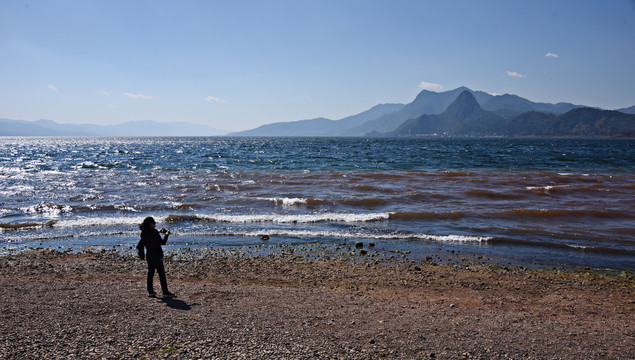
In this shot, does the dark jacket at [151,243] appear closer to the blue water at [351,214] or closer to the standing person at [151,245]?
the standing person at [151,245]

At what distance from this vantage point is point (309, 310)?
8.02 meters

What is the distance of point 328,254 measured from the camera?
13008 millimetres

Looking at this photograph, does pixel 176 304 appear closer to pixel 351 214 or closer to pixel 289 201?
pixel 351 214

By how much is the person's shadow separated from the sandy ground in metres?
0.02

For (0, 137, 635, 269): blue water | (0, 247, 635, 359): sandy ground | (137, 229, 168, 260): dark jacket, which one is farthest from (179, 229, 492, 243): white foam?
(137, 229, 168, 260): dark jacket

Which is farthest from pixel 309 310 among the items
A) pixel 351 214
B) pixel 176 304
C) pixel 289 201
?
pixel 289 201

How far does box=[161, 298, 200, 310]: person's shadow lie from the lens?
816 centimetres

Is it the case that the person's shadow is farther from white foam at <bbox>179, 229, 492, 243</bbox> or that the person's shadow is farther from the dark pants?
white foam at <bbox>179, 229, 492, 243</bbox>

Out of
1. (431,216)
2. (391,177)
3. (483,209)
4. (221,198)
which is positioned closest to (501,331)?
(431,216)

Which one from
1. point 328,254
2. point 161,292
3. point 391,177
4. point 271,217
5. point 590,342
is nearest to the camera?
point 590,342

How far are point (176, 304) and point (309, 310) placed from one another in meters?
2.94

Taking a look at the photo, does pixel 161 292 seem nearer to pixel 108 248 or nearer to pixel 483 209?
pixel 108 248

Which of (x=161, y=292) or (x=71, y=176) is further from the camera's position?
(x=71, y=176)

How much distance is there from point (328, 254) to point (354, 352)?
684cm
